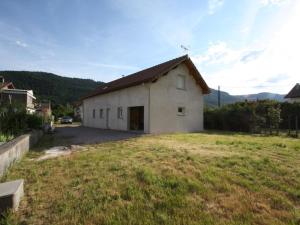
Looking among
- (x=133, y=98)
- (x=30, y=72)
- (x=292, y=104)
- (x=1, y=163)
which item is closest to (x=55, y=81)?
(x=30, y=72)

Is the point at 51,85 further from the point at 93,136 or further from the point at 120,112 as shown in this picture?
the point at 93,136

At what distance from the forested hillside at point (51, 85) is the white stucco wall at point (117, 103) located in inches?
1700

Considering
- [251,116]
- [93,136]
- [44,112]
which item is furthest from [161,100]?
[44,112]

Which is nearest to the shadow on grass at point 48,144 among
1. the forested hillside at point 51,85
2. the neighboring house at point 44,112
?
the neighboring house at point 44,112

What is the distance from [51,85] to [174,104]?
63.7 m

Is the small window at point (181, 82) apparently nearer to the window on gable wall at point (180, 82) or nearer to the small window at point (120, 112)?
the window on gable wall at point (180, 82)

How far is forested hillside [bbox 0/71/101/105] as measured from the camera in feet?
219

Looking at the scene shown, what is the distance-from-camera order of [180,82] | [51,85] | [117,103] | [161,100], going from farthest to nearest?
[51,85]
[117,103]
[180,82]
[161,100]

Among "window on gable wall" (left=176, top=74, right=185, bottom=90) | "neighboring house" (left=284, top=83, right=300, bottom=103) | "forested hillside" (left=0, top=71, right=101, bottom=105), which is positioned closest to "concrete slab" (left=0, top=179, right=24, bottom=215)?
"window on gable wall" (left=176, top=74, right=185, bottom=90)

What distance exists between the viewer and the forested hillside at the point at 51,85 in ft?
219

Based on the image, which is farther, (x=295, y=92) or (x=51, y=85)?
(x=51, y=85)

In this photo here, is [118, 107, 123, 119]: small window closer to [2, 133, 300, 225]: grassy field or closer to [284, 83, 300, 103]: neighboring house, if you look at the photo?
[2, 133, 300, 225]: grassy field

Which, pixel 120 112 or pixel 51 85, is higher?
pixel 51 85

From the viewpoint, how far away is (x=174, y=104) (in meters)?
16.9
